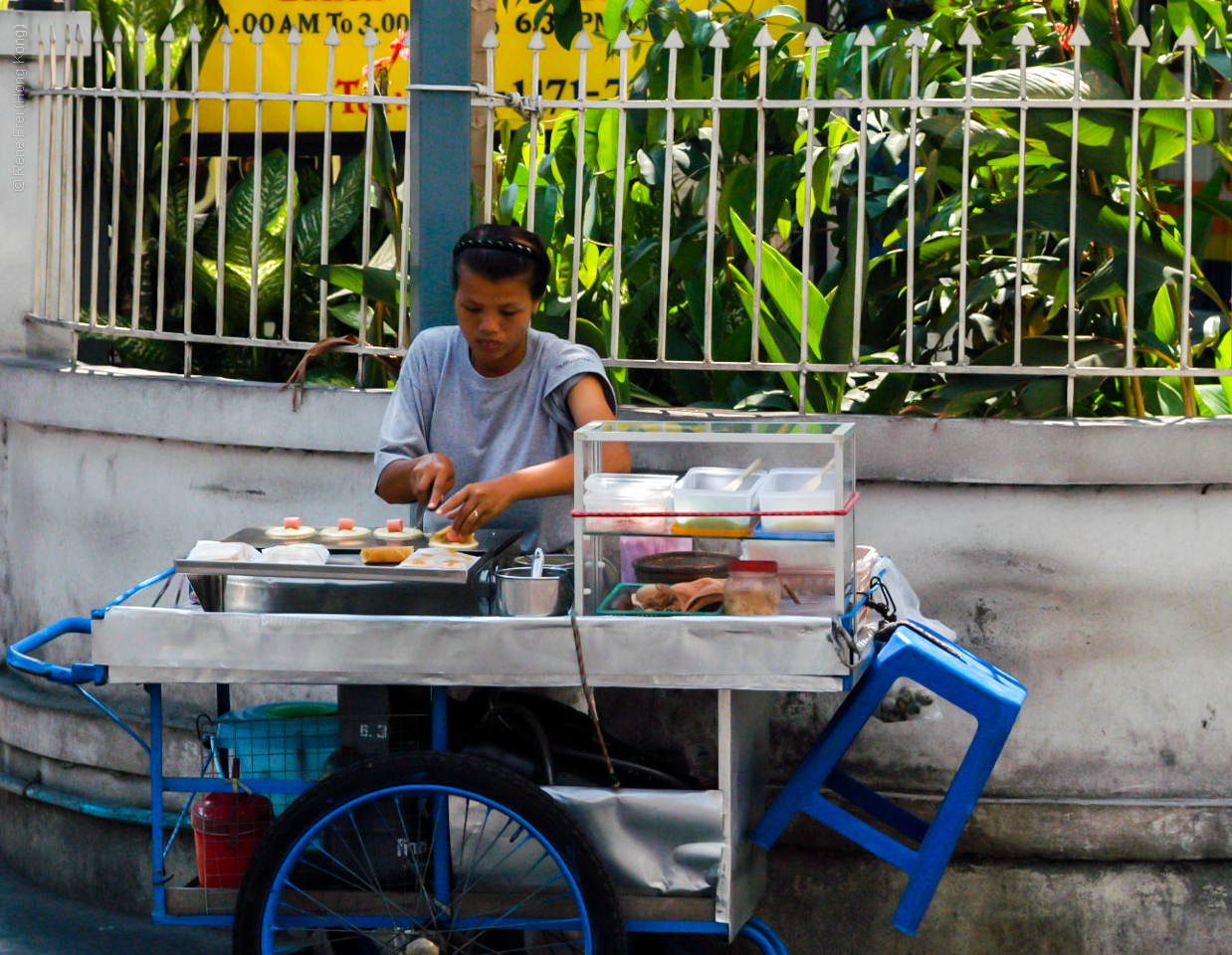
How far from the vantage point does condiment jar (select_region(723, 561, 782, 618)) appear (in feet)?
9.25

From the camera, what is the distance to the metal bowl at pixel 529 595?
2.85 meters

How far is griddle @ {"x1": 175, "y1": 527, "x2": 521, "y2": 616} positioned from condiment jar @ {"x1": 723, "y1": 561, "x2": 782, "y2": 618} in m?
0.47

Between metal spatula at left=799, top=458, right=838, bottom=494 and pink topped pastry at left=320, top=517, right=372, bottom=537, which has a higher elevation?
metal spatula at left=799, top=458, right=838, bottom=494

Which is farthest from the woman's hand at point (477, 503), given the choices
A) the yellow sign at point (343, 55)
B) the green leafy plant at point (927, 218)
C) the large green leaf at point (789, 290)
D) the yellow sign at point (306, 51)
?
the yellow sign at point (306, 51)

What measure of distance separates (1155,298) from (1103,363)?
0.91 ft

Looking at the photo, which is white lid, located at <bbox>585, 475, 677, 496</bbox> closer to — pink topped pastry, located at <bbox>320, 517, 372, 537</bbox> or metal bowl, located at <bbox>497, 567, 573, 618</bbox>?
metal bowl, located at <bbox>497, 567, 573, 618</bbox>

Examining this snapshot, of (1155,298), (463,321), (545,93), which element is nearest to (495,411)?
(463,321)

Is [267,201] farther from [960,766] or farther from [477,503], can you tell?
[960,766]

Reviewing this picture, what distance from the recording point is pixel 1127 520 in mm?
3674

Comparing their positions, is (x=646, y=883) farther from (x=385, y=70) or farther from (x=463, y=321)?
(x=385, y=70)

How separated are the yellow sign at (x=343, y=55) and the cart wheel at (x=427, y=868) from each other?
3435 mm

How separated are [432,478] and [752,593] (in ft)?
2.28

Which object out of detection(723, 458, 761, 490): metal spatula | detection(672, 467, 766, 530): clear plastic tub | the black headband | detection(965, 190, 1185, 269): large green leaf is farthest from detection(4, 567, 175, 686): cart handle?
detection(965, 190, 1185, 269): large green leaf

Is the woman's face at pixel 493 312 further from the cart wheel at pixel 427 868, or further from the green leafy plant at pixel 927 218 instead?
the cart wheel at pixel 427 868
